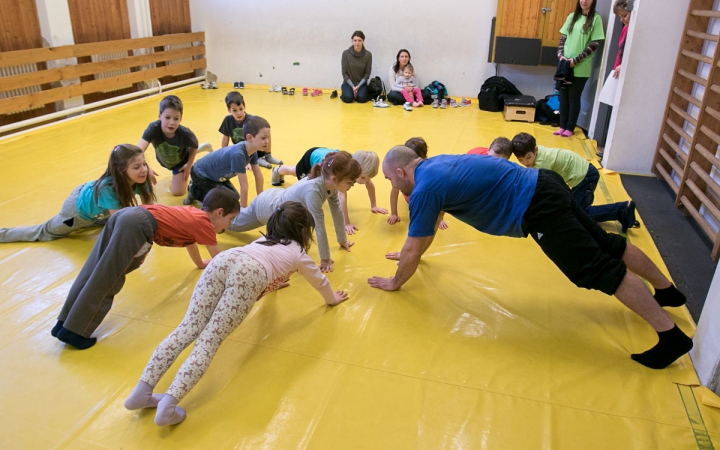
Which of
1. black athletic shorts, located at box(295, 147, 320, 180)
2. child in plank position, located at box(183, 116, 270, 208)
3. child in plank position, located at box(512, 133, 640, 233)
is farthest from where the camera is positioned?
Answer: black athletic shorts, located at box(295, 147, 320, 180)

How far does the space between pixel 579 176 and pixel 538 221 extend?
5.35 feet

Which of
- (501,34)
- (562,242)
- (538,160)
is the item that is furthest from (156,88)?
(562,242)

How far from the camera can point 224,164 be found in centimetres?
428

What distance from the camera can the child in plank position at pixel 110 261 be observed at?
2744mm

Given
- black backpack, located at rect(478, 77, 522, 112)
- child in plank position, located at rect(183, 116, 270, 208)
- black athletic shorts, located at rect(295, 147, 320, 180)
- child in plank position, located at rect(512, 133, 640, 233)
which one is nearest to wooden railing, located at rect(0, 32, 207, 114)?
child in plank position, located at rect(183, 116, 270, 208)

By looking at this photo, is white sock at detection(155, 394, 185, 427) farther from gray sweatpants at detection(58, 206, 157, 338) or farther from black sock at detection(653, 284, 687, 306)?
black sock at detection(653, 284, 687, 306)

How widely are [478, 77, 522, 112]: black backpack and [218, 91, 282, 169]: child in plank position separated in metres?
4.35

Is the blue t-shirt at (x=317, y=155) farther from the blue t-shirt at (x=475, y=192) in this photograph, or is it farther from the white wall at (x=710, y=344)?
the white wall at (x=710, y=344)

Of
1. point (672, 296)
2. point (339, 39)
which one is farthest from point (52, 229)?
point (339, 39)

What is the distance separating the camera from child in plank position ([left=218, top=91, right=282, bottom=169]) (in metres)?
5.02

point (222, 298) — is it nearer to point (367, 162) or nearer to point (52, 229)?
point (367, 162)

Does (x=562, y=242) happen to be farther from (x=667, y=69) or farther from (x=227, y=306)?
(x=667, y=69)

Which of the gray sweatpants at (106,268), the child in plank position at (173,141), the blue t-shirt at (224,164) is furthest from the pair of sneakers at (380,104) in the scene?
the gray sweatpants at (106,268)

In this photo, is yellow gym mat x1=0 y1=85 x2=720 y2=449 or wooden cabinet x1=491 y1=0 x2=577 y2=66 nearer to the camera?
yellow gym mat x1=0 y1=85 x2=720 y2=449
